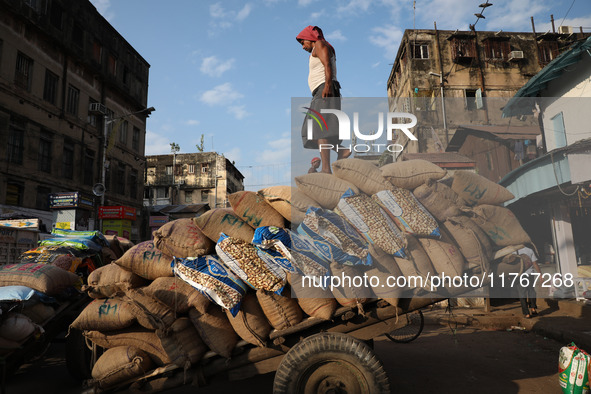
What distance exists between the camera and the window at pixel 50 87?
18.3 meters

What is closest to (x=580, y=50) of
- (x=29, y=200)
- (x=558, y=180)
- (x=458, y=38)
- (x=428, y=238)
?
(x=558, y=180)

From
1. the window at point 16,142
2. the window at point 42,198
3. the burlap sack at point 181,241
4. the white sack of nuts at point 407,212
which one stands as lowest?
the burlap sack at point 181,241

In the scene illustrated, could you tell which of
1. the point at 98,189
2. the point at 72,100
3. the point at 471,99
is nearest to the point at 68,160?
the point at 98,189

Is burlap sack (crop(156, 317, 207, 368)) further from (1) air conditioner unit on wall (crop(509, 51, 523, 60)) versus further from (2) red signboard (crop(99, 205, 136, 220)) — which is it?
(1) air conditioner unit on wall (crop(509, 51, 523, 60))

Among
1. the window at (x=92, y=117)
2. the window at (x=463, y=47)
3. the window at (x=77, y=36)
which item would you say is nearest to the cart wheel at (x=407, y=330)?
the window at (x=92, y=117)

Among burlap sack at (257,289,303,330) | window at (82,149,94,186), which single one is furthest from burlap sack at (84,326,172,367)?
window at (82,149,94,186)

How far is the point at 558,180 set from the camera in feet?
22.4

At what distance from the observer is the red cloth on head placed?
3.39 m

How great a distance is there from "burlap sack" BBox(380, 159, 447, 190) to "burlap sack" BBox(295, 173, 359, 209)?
0.96ft

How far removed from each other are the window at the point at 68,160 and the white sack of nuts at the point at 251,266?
801 inches

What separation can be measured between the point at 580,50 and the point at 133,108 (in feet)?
89.0

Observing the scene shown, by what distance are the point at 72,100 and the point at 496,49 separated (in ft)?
92.3

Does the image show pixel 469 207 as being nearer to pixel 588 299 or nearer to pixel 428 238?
pixel 428 238

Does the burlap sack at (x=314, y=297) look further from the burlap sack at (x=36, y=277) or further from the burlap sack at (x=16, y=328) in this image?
the burlap sack at (x=36, y=277)
